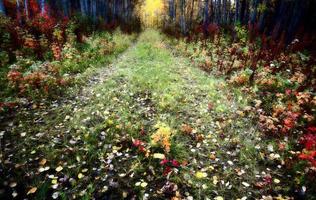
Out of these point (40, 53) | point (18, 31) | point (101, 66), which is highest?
point (18, 31)

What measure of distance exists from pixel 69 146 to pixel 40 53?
575cm

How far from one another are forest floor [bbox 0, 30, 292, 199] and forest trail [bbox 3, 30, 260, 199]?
16mm

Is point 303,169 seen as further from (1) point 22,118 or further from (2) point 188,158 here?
(1) point 22,118

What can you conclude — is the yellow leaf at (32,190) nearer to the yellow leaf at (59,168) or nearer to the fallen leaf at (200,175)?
the yellow leaf at (59,168)

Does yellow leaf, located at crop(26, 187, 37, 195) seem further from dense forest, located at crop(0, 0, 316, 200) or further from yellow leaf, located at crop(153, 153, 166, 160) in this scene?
yellow leaf, located at crop(153, 153, 166, 160)

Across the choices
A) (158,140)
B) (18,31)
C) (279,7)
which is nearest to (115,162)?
(158,140)

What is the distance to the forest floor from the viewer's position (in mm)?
3576

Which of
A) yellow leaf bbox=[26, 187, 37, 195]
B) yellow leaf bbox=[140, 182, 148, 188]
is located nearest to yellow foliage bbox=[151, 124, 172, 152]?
yellow leaf bbox=[140, 182, 148, 188]

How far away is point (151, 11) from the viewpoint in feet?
178

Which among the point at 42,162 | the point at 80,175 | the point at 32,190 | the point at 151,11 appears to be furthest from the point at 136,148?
the point at 151,11

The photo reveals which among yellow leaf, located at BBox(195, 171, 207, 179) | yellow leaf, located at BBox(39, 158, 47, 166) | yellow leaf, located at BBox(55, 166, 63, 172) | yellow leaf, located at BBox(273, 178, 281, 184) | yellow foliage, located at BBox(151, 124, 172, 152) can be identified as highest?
yellow foliage, located at BBox(151, 124, 172, 152)

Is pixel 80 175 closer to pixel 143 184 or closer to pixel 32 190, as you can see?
pixel 32 190

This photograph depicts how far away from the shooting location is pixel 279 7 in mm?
13094

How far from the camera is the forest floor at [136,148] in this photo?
3.58 meters
